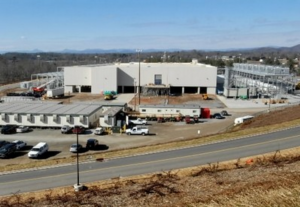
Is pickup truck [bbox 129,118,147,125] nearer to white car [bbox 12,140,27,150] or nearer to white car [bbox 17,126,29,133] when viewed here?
white car [bbox 17,126,29,133]

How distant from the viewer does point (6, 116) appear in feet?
136

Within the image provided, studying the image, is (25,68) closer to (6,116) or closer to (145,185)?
(6,116)

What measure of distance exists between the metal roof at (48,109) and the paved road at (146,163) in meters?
19.1

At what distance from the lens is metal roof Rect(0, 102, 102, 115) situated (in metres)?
41.2

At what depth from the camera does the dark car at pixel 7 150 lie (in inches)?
1136

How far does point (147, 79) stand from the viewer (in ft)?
242

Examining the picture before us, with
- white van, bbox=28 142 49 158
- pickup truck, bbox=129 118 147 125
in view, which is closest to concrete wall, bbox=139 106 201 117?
pickup truck, bbox=129 118 147 125

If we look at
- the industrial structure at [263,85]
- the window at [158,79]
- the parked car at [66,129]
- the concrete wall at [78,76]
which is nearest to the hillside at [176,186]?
the parked car at [66,129]

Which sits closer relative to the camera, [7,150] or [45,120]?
[7,150]

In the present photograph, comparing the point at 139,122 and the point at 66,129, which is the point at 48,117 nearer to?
the point at 66,129

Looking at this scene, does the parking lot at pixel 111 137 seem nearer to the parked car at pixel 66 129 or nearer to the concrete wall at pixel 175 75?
the parked car at pixel 66 129

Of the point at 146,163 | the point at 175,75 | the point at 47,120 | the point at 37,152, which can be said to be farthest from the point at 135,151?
the point at 175,75

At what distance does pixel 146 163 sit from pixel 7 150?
542 inches

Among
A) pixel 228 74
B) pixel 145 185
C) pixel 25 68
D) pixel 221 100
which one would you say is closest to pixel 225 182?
pixel 145 185
